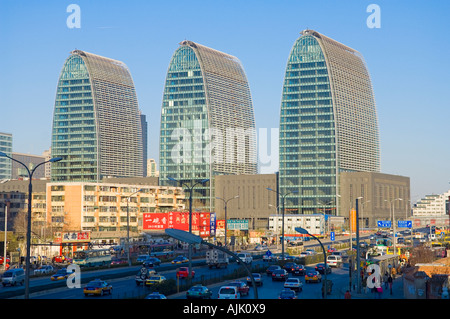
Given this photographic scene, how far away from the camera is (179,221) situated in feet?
460

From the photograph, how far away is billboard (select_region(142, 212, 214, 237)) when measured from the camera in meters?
138

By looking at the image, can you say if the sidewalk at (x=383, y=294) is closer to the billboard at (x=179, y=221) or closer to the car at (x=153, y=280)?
the car at (x=153, y=280)

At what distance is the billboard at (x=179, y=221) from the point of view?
13838 centimetres

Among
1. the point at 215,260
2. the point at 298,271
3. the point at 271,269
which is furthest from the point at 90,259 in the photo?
the point at 298,271

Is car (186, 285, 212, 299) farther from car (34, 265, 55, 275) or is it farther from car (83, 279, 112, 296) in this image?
car (34, 265, 55, 275)

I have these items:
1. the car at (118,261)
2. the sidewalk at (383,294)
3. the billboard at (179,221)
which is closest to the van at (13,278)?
the car at (118,261)

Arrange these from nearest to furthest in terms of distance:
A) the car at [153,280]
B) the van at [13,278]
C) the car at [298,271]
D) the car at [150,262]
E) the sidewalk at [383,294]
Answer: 1. the sidewalk at [383,294]
2. the car at [153,280]
3. the van at [13,278]
4. the car at [298,271]
5. the car at [150,262]

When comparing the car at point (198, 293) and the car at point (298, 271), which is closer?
the car at point (198, 293)

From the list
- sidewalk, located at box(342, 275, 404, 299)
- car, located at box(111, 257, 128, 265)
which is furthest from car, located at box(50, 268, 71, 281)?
sidewalk, located at box(342, 275, 404, 299)

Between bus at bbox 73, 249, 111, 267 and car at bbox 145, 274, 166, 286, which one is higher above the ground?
car at bbox 145, 274, 166, 286

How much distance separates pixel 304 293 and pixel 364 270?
16763 millimetres

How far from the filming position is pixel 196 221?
139125 mm
